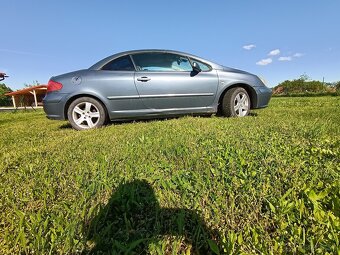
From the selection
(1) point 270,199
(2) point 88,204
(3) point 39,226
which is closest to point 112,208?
(2) point 88,204

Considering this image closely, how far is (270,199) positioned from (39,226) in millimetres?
1439

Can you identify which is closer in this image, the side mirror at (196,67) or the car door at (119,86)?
the car door at (119,86)

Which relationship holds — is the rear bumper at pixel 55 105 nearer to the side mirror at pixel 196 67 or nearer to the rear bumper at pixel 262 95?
the side mirror at pixel 196 67

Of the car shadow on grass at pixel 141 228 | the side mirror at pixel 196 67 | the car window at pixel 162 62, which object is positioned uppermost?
the car window at pixel 162 62

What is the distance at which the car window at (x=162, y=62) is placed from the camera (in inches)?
184

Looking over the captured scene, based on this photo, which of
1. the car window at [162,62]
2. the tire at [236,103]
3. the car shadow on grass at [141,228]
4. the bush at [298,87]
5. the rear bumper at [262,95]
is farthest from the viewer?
the bush at [298,87]

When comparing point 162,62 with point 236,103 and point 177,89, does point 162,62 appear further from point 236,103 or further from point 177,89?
point 236,103

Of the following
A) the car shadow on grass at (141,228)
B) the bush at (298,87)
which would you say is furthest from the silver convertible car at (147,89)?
the bush at (298,87)

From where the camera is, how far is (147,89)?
178 inches

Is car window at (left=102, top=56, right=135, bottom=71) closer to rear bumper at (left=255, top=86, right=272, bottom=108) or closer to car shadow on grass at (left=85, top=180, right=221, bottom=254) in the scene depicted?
rear bumper at (left=255, top=86, right=272, bottom=108)

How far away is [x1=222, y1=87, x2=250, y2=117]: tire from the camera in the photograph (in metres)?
4.84

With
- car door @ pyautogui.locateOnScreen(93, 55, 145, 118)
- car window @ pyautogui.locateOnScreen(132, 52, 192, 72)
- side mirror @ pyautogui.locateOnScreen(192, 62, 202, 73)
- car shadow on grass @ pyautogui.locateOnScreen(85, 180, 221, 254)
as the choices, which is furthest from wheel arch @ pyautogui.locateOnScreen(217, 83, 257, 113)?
car shadow on grass @ pyautogui.locateOnScreen(85, 180, 221, 254)

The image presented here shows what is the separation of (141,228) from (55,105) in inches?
143

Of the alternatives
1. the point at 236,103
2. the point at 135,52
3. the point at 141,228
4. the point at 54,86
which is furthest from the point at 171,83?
the point at 141,228
